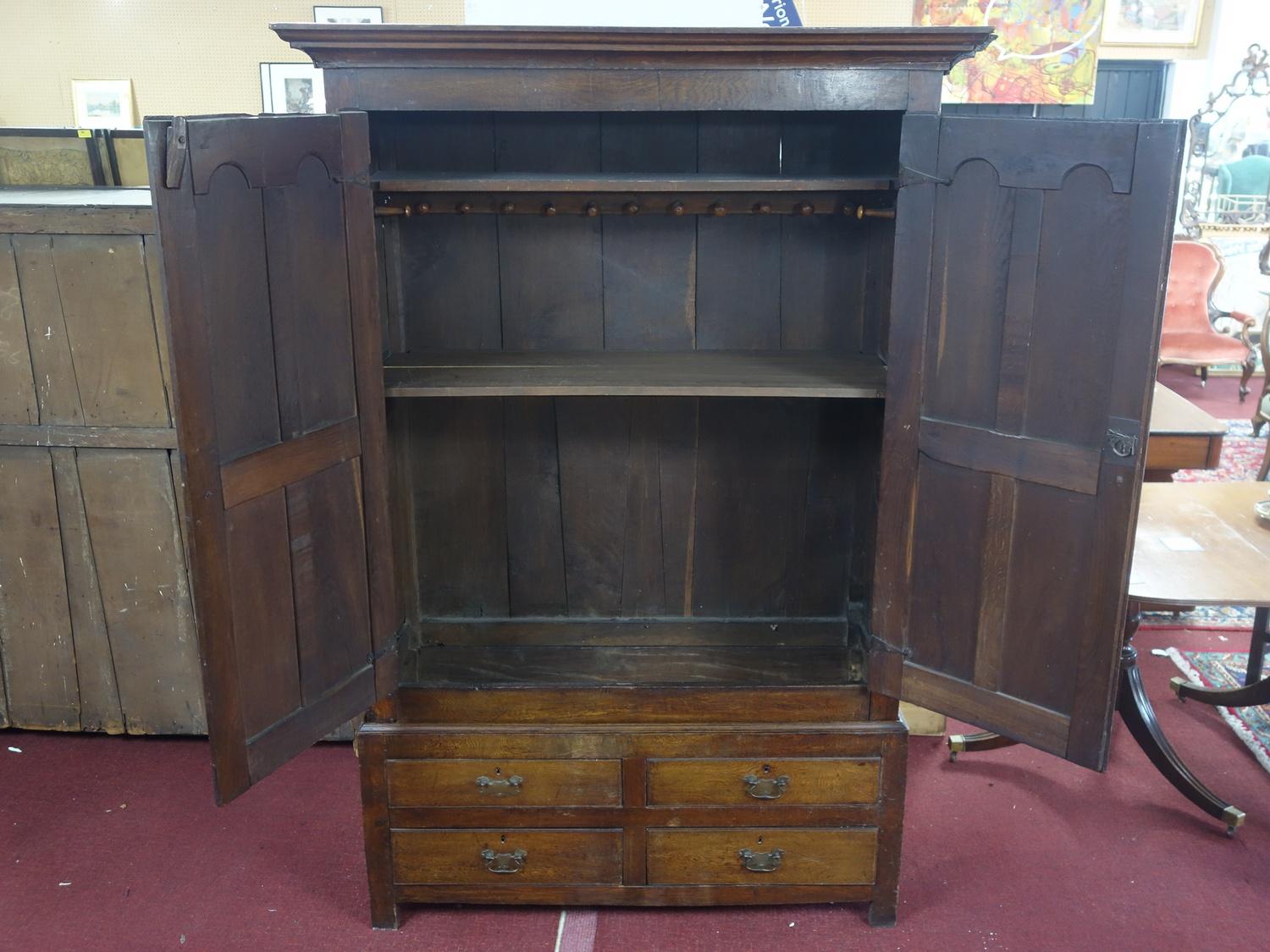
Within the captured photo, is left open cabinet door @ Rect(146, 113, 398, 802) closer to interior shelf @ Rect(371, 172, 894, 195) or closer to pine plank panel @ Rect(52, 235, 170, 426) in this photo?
interior shelf @ Rect(371, 172, 894, 195)

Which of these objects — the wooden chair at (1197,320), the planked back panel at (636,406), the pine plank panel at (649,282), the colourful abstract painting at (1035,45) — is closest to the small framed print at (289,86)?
the colourful abstract painting at (1035,45)

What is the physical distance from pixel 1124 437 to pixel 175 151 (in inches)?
60.1

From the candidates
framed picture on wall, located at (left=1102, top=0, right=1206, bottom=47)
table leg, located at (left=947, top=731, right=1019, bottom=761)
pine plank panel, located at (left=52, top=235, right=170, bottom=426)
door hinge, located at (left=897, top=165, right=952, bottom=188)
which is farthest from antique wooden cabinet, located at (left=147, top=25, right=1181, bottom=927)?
framed picture on wall, located at (left=1102, top=0, right=1206, bottom=47)

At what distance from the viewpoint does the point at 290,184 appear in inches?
71.4

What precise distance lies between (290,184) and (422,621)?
119cm

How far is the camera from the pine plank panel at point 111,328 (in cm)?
275

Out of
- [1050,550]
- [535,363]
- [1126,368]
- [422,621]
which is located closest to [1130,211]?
[1126,368]

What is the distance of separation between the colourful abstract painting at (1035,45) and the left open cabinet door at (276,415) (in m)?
3.64

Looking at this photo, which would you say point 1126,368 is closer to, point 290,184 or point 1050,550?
point 1050,550

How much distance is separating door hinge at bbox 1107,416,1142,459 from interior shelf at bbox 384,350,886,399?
433 millimetres

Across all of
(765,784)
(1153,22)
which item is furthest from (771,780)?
(1153,22)

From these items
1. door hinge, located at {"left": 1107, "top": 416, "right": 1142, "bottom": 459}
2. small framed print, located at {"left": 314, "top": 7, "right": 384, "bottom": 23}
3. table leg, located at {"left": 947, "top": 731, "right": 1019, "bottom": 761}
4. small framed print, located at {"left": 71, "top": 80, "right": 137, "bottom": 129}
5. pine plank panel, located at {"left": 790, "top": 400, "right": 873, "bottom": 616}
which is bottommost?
Result: table leg, located at {"left": 947, "top": 731, "right": 1019, "bottom": 761}

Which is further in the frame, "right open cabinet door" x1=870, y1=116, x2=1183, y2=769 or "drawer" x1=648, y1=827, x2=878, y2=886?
"drawer" x1=648, y1=827, x2=878, y2=886

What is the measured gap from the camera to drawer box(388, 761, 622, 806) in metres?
2.34
